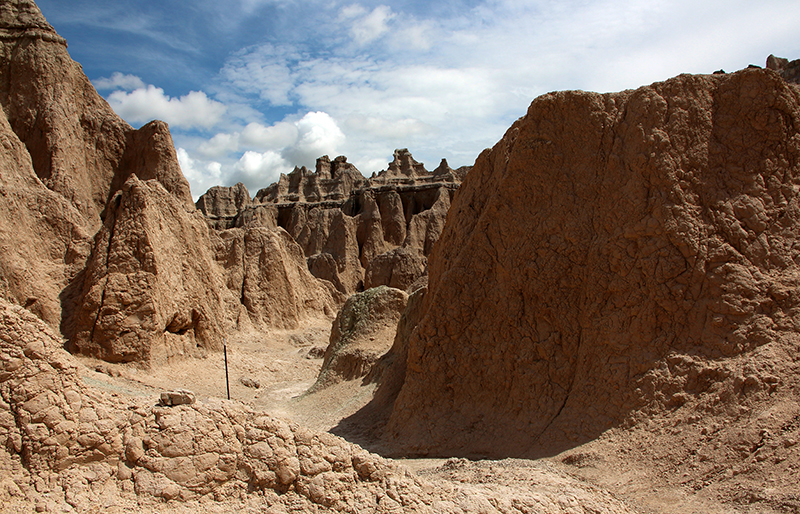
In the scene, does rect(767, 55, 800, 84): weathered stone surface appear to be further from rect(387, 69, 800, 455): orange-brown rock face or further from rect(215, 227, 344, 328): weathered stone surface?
rect(215, 227, 344, 328): weathered stone surface

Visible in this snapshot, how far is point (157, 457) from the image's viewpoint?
14.5 ft

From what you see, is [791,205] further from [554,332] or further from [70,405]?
[70,405]

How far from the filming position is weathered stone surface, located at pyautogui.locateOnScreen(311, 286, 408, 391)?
44.1 ft

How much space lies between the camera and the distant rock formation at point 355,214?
37.0m

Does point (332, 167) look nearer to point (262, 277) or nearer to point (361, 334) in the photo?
point (262, 277)

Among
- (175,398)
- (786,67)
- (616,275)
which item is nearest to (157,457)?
(175,398)

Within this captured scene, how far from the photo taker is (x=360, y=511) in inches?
186

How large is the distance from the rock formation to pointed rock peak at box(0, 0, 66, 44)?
657 inches

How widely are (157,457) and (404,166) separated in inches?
2027

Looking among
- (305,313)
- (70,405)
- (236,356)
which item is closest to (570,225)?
(70,405)

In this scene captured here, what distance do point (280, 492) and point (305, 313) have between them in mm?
A: 22198

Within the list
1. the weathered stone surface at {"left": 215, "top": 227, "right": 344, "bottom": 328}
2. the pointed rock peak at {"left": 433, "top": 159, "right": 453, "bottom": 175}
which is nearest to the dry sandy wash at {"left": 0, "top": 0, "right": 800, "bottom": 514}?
the weathered stone surface at {"left": 215, "top": 227, "right": 344, "bottom": 328}

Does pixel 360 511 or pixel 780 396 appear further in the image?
pixel 780 396

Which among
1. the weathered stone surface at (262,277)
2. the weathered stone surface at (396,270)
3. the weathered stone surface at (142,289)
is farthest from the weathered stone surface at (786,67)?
the weathered stone surface at (142,289)
